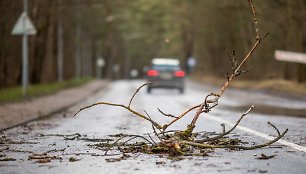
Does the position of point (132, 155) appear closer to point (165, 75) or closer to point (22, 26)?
point (22, 26)

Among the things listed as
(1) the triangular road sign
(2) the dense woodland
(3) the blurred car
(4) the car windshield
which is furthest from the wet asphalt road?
(4) the car windshield

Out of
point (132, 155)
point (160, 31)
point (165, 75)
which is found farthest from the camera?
point (160, 31)

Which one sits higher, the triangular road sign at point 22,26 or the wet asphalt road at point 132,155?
the triangular road sign at point 22,26

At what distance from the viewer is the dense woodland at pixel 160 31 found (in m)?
39.2

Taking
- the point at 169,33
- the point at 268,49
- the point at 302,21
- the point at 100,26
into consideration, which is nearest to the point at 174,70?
the point at 302,21

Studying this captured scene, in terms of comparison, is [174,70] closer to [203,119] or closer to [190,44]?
[203,119]

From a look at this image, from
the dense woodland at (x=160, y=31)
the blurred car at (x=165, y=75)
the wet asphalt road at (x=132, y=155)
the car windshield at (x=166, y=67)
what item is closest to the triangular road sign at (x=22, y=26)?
the dense woodland at (x=160, y=31)

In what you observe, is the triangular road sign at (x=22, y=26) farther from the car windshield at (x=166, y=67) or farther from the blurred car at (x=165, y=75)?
the car windshield at (x=166, y=67)

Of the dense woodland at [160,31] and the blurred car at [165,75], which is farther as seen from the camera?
the dense woodland at [160,31]

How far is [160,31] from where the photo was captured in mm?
99812

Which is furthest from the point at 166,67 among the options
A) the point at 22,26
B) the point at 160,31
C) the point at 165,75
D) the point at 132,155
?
the point at 160,31

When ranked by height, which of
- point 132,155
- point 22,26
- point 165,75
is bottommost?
point 165,75

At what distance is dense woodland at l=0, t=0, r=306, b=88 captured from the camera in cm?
3925

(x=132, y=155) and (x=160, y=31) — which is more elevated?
(x=132, y=155)
